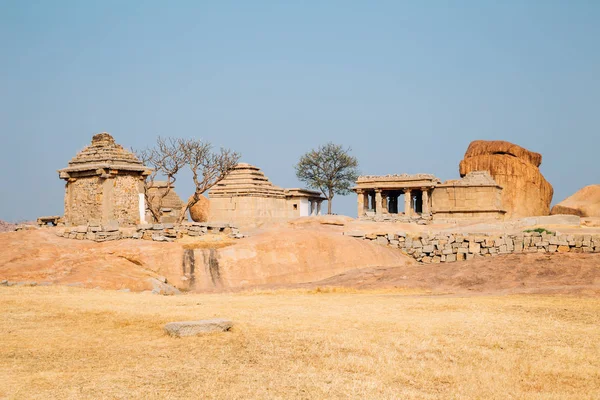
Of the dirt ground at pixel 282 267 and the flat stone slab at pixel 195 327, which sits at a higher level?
the dirt ground at pixel 282 267

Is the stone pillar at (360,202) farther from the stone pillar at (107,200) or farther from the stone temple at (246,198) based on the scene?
the stone pillar at (107,200)

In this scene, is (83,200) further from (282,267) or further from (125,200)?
(282,267)

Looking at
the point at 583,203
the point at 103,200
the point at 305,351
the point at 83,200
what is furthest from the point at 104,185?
the point at 583,203

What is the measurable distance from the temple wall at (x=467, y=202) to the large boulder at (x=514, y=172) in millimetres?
5593

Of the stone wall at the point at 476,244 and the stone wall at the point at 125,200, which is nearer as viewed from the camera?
the stone wall at the point at 476,244

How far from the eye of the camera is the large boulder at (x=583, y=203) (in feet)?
157

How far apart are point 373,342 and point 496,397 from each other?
105 inches

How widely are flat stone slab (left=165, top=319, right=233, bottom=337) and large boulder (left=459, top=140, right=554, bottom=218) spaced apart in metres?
47.9

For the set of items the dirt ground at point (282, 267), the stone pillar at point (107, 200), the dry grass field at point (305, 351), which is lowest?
the dry grass field at point (305, 351)

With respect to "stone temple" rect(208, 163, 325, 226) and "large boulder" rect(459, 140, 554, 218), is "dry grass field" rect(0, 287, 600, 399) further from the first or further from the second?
"large boulder" rect(459, 140, 554, 218)

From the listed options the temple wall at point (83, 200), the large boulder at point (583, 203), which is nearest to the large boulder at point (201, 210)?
the temple wall at point (83, 200)

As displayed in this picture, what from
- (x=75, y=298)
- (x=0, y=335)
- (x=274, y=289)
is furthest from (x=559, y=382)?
(x=274, y=289)

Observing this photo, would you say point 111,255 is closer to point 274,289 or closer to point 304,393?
point 274,289

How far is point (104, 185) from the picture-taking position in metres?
28.4
